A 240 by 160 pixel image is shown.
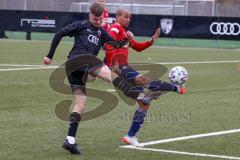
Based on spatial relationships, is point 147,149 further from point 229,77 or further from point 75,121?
point 229,77

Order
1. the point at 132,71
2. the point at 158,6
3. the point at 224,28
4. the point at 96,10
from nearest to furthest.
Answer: the point at 96,10 < the point at 132,71 < the point at 224,28 < the point at 158,6

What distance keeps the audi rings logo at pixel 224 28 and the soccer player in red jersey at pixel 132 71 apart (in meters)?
23.4

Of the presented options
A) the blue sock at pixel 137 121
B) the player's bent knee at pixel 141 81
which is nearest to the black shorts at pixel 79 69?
the blue sock at pixel 137 121

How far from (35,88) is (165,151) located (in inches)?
280

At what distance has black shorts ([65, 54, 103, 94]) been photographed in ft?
29.6

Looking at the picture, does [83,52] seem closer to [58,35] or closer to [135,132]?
[58,35]

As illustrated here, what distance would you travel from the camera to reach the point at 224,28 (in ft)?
117

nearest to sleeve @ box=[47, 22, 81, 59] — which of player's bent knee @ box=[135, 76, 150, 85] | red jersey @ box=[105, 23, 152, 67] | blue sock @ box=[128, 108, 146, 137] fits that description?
blue sock @ box=[128, 108, 146, 137]

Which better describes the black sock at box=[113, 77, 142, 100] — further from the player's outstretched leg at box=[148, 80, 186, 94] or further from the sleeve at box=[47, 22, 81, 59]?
the sleeve at box=[47, 22, 81, 59]

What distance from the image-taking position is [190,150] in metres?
9.11

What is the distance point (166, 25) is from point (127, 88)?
26.5m

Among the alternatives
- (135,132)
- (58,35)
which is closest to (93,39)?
(58,35)

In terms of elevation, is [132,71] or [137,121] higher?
[132,71]

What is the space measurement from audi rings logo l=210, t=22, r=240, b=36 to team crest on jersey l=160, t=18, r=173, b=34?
224 centimetres
